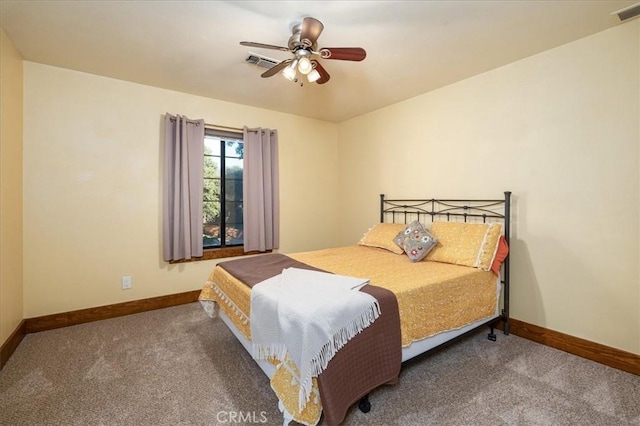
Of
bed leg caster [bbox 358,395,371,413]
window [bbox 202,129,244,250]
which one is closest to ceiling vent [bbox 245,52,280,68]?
window [bbox 202,129,244,250]

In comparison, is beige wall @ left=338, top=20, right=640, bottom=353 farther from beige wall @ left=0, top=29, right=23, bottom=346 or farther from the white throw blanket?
beige wall @ left=0, top=29, right=23, bottom=346

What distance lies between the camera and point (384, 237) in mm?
3293

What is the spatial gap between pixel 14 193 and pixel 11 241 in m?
0.42

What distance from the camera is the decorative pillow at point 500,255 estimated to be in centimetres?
240

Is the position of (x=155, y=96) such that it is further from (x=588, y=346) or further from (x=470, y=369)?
(x=588, y=346)

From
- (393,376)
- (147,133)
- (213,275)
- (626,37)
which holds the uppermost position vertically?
(626,37)

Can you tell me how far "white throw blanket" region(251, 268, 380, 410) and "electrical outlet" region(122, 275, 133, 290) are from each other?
2.07 m

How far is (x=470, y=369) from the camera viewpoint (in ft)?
6.82

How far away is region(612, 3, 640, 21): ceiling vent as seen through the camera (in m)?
1.85

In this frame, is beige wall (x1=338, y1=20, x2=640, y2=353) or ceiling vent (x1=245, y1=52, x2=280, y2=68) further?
ceiling vent (x1=245, y1=52, x2=280, y2=68)

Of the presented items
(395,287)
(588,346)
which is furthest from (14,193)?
(588,346)

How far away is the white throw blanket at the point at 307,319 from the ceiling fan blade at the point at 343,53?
1520 millimetres

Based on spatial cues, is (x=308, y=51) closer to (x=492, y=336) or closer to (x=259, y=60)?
(x=259, y=60)

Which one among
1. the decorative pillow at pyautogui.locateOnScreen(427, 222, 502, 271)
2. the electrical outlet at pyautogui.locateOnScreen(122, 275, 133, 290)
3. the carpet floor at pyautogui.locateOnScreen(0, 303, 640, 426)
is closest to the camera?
the carpet floor at pyautogui.locateOnScreen(0, 303, 640, 426)
